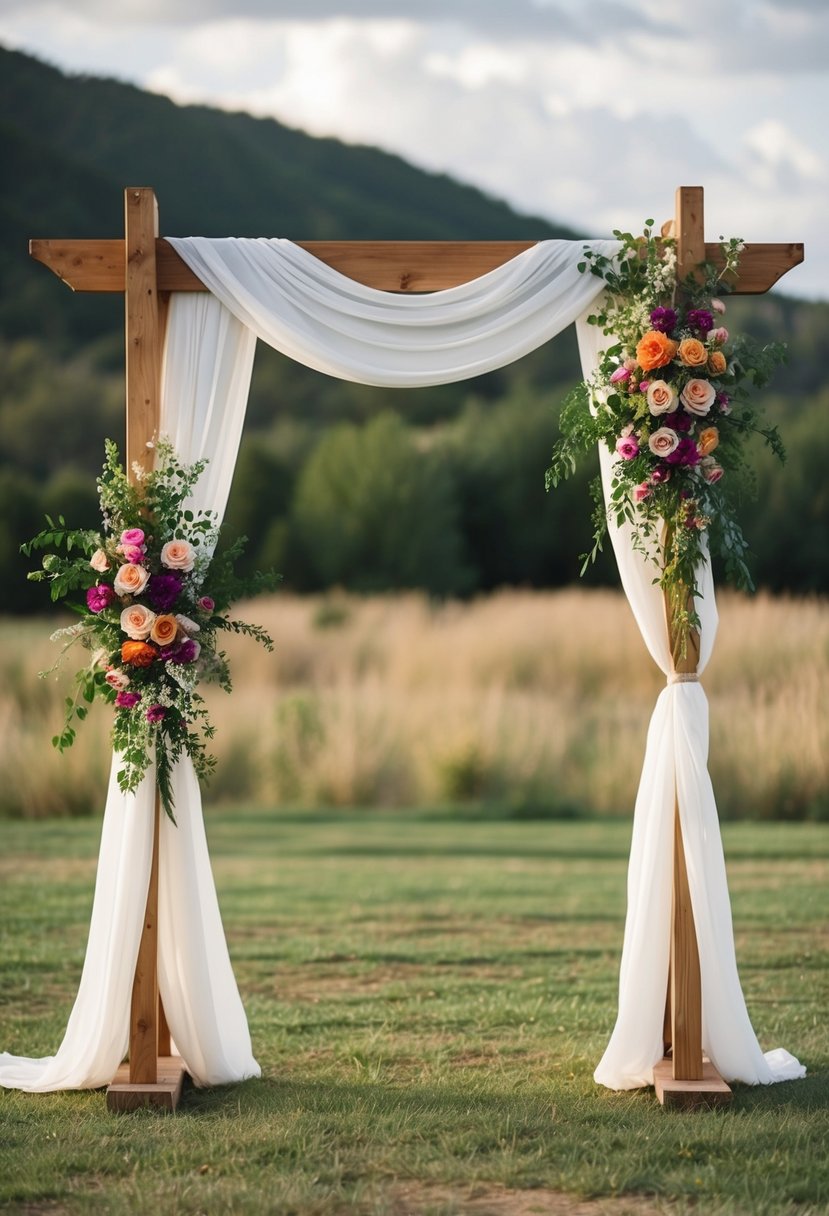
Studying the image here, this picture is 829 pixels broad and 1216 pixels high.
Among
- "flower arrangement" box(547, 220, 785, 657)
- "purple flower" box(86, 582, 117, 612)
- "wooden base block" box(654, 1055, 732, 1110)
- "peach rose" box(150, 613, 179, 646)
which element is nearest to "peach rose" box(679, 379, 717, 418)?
"flower arrangement" box(547, 220, 785, 657)

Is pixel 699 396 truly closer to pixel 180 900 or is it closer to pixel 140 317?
pixel 140 317

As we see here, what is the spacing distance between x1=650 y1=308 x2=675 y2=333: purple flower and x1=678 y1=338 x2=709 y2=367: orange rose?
0.26 feet

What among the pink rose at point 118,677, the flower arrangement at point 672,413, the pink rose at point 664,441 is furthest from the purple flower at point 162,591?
the pink rose at point 664,441

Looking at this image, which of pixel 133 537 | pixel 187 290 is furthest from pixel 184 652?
pixel 187 290

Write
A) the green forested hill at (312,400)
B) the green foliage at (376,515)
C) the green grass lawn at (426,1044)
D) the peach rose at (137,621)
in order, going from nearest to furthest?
the green grass lawn at (426,1044) < the peach rose at (137,621) < the green foliage at (376,515) < the green forested hill at (312,400)

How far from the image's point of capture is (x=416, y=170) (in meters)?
39.3

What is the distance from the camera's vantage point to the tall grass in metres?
10.5

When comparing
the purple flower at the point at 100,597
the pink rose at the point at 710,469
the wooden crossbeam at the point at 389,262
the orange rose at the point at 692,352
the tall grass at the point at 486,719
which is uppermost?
the wooden crossbeam at the point at 389,262

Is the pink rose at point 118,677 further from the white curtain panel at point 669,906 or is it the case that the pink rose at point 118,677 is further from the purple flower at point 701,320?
the purple flower at point 701,320

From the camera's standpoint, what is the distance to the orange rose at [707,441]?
434 cm

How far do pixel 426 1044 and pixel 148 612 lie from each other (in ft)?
6.43

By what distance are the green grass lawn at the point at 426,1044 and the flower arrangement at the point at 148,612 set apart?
40.9 inches

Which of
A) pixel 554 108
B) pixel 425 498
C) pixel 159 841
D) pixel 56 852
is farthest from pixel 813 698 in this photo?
pixel 554 108

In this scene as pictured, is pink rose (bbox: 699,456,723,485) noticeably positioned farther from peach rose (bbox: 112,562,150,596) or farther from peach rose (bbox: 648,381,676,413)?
peach rose (bbox: 112,562,150,596)
